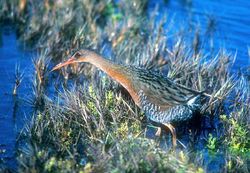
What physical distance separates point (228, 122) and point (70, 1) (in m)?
4.39

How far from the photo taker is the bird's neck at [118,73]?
20.2 ft

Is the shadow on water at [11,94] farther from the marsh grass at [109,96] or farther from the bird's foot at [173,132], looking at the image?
the bird's foot at [173,132]

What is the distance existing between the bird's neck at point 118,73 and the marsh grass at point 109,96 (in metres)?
0.15

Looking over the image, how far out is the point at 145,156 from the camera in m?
4.93

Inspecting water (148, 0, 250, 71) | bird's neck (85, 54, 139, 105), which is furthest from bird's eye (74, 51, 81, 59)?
water (148, 0, 250, 71)

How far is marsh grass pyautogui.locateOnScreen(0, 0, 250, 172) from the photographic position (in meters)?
5.00

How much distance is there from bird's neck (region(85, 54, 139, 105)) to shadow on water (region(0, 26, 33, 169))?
3.26 feet

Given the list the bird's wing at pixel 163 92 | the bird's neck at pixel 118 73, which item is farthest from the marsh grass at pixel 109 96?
the bird's wing at pixel 163 92

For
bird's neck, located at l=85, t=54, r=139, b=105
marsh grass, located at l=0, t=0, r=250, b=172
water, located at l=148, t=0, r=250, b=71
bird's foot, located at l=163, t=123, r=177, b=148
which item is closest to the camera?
marsh grass, located at l=0, t=0, r=250, b=172

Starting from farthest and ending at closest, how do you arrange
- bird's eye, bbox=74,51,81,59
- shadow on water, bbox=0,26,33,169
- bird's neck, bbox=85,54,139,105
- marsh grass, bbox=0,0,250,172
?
bird's eye, bbox=74,51,81,59, bird's neck, bbox=85,54,139,105, shadow on water, bbox=0,26,33,169, marsh grass, bbox=0,0,250,172

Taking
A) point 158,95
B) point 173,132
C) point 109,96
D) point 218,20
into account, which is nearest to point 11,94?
point 109,96

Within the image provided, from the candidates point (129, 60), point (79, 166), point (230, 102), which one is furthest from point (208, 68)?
point (79, 166)

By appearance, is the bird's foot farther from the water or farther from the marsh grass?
the water

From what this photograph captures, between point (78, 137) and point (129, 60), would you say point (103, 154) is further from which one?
point (129, 60)
